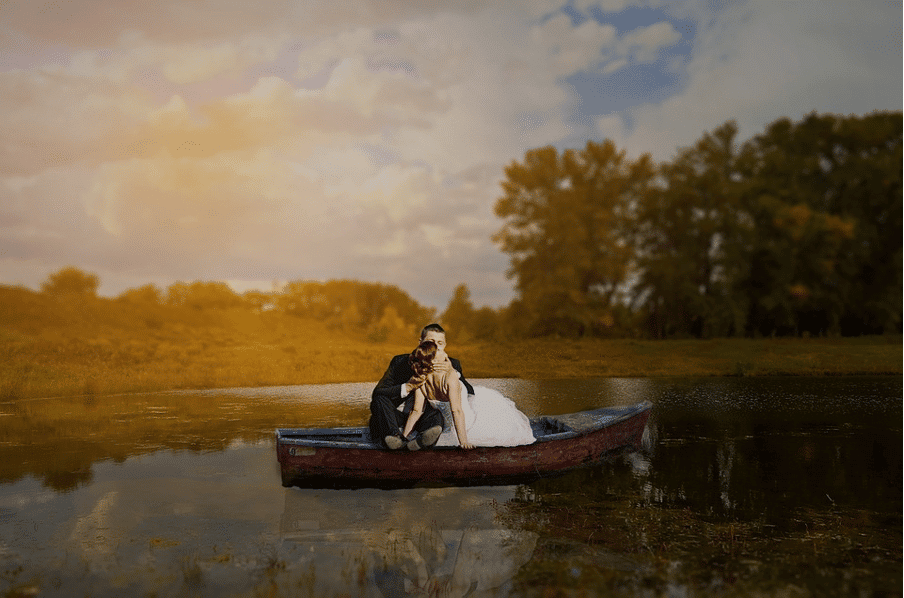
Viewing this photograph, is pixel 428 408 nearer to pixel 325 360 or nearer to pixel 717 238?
pixel 325 360

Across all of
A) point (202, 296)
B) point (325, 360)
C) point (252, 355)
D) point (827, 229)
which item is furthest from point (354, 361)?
point (827, 229)

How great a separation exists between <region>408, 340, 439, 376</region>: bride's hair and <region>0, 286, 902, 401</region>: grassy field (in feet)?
70.9

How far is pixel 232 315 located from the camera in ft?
158

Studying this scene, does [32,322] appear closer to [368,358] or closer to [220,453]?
[368,358]

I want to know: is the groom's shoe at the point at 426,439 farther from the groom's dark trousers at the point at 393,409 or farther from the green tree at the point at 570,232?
the green tree at the point at 570,232

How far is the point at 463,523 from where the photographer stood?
31.9 feet

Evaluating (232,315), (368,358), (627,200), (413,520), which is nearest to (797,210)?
(627,200)

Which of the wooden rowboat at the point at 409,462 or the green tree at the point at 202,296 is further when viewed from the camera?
the green tree at the point at 202,296

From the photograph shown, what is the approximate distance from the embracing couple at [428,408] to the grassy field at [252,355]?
829 inches

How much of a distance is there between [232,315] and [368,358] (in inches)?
625

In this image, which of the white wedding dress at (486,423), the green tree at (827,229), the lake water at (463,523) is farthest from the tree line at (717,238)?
the white wedding dress at (486,423)

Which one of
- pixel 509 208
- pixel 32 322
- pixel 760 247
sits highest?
pixel 509 208

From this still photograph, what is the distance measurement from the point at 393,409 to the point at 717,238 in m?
42.2

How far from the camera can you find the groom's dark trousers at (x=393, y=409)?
11.3 meters
